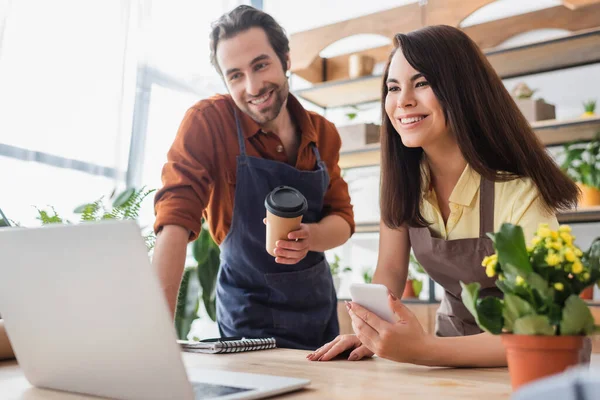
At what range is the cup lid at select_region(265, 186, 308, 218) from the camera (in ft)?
4.49

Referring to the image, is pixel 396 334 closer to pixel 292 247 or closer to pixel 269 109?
pixel 292 247

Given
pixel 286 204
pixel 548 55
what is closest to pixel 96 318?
pixel 286 204

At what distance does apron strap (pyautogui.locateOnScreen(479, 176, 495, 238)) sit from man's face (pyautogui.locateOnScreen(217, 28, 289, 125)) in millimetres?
723

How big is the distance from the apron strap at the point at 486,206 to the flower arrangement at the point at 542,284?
32.4 inches

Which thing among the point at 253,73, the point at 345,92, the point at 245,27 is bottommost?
the point at 253,73

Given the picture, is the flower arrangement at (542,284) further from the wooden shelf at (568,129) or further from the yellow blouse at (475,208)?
the wooden shelf at (568,129)

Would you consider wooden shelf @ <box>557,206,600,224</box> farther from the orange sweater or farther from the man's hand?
the man's hand

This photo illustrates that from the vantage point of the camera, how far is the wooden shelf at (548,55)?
3006 millimetres

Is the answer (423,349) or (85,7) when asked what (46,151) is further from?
(423,349)

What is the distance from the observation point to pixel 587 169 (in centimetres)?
295

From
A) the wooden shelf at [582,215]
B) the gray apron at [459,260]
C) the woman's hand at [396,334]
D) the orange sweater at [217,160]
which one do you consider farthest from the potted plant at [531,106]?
the woman's hand at [396,334]

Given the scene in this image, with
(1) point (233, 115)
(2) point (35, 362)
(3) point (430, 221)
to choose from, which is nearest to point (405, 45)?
(3) point (430, 221)

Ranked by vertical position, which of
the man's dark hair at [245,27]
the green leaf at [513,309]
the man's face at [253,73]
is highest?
the man's dark hair at [245,27]

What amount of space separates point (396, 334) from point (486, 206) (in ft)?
1.92
